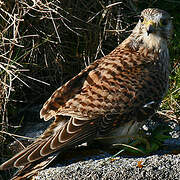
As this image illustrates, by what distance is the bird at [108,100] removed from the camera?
137 inches

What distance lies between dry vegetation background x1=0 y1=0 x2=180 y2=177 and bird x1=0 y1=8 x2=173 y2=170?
68cm

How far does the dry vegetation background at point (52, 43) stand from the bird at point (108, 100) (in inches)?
26.8

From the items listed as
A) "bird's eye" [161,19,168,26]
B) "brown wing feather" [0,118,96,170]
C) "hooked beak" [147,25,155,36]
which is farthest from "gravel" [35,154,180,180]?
"bird's eye" [161,19,168,26]

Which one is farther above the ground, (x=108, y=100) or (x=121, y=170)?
(x=108, y=100)

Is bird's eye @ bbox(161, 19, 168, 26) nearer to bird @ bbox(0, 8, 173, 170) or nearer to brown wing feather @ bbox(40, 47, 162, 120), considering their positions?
bird @ bbox(0, 8, 173, 170)

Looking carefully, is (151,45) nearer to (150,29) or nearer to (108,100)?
(150,29)

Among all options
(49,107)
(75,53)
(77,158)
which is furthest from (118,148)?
(75,53)

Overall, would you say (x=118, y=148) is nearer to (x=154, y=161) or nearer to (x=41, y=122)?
(x=154, y=161)

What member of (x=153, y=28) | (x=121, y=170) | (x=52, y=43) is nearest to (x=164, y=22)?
(x=153, y=28)

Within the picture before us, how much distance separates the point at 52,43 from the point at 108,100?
5.03 feet

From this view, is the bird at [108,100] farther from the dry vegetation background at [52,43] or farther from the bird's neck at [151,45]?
the dry vegetation background at [52,43]

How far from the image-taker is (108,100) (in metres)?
3.66

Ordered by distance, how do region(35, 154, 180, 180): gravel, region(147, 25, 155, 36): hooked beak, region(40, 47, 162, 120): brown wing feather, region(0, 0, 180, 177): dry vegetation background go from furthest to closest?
region(0, 0, 180, 177): dry vegetation background, region(147, 25, 155, 36): hooked beak, region(40, 47, 162, 120): brown wing feather, region(35, 154, 180, 180): gravel

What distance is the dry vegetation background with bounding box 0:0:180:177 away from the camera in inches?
181
